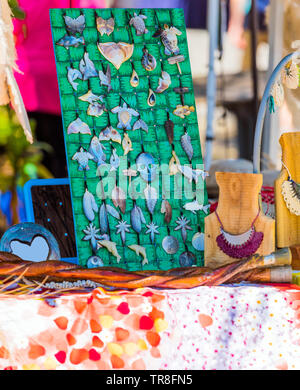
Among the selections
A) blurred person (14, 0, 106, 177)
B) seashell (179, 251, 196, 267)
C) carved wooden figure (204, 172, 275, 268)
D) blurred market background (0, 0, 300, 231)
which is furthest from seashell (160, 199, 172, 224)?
blurred person (14, 0, 106, 177)

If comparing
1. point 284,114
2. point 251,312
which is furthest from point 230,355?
point 284,114

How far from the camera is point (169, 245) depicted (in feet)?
5.10

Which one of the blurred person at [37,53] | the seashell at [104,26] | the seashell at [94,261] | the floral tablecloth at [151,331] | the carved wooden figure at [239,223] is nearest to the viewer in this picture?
the floral tablecloth at [151,331]

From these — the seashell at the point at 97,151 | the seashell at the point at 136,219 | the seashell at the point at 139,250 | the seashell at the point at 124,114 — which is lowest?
the seashell at the point at 139,250

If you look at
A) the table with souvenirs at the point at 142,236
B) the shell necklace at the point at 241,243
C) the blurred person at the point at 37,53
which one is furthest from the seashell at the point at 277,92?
the blurred person at the point at 37,53

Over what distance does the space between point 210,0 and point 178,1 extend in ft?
0.59

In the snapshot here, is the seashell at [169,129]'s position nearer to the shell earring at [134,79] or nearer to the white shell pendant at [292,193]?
the shell earring at [134,79]

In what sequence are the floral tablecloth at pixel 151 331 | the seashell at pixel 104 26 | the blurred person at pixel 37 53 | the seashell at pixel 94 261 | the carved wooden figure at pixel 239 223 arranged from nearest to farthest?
1. the floral tablecloth at pixel 151 331
2. the carved wooden figure at pixel 239 223
3. the seashell at pixel 94 261
4. the seashell at pixel 104 26
5. the blurred person at pixel 37 53

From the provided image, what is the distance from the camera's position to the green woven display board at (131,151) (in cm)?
153

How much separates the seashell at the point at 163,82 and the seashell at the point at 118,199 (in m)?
0.33

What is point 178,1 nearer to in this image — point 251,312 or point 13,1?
point 13,1

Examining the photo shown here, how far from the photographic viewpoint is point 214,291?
1.16 meters

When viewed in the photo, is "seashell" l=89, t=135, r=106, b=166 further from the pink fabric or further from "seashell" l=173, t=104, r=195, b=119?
the pink fabric

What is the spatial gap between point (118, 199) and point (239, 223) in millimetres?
386
